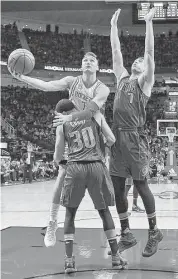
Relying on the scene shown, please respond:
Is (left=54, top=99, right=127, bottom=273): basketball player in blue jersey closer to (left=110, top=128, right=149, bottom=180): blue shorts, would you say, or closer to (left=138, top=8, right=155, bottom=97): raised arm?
(left=110, top=128, right=149, bottom=180): blue shorts

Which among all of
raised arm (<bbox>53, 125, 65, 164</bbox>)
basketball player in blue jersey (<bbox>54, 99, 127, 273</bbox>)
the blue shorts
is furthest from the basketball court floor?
raised arm (<bbox>53, 125, 65, 164</bbox>)

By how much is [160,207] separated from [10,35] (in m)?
24.6

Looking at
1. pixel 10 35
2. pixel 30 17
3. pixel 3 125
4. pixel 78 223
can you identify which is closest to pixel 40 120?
pixel 3 125

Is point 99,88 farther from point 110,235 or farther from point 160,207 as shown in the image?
point 160,207

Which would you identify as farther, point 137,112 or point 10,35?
point 10,35

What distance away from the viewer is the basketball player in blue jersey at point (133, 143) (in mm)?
4039

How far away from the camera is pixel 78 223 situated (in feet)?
21.3

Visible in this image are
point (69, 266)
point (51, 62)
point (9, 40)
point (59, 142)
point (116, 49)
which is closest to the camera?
point (69, 266)

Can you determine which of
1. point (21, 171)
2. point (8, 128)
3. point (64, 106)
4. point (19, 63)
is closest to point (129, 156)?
point (64, 106)

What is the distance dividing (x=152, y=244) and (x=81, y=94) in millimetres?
1483

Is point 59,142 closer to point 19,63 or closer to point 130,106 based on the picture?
point 130,106

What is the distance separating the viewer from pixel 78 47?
32469 millimetres

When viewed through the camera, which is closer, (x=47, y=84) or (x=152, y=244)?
(x=152, y=244)

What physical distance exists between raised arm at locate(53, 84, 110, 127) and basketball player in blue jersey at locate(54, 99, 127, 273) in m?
0.14
